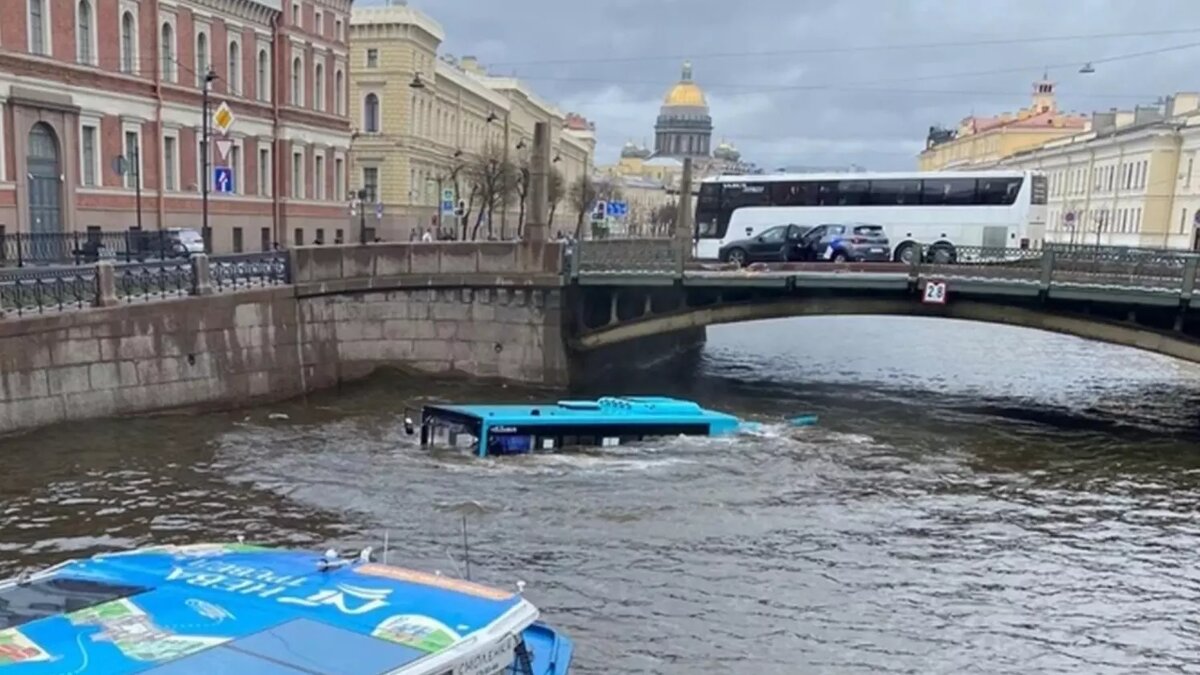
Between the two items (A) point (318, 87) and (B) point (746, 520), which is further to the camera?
(A) point (318, 87)

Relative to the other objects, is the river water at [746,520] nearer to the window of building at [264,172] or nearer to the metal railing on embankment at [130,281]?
the metal railing on embankment at [130,281]

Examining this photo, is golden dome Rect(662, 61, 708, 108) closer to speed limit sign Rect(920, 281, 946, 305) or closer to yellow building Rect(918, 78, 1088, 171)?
yellow building Rect(918, 78, 1088, 171)

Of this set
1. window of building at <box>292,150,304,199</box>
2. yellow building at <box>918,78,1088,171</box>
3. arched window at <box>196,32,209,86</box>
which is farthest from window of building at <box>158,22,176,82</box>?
yellow building at <box>918,78,1088,171</box>

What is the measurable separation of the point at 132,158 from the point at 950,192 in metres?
30.6

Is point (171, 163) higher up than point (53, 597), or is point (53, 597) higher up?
point (171, 163)

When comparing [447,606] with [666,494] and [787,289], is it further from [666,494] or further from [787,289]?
[787,289]

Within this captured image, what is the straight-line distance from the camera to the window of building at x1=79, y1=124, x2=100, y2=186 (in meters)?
36.2

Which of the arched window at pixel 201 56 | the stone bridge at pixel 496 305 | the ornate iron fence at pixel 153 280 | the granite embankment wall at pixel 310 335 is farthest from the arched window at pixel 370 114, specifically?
the ornate iron fence at pixel 153 280

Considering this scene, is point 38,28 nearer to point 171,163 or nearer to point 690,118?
point 171,163

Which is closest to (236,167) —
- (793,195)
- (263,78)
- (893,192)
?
(263,78)

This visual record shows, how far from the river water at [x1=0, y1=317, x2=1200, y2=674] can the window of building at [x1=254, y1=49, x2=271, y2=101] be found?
88.0 feet

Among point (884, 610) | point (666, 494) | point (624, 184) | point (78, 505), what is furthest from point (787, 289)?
point (624, 184)

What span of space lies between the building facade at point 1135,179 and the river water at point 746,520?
51377mm

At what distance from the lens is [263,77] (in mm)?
46500
